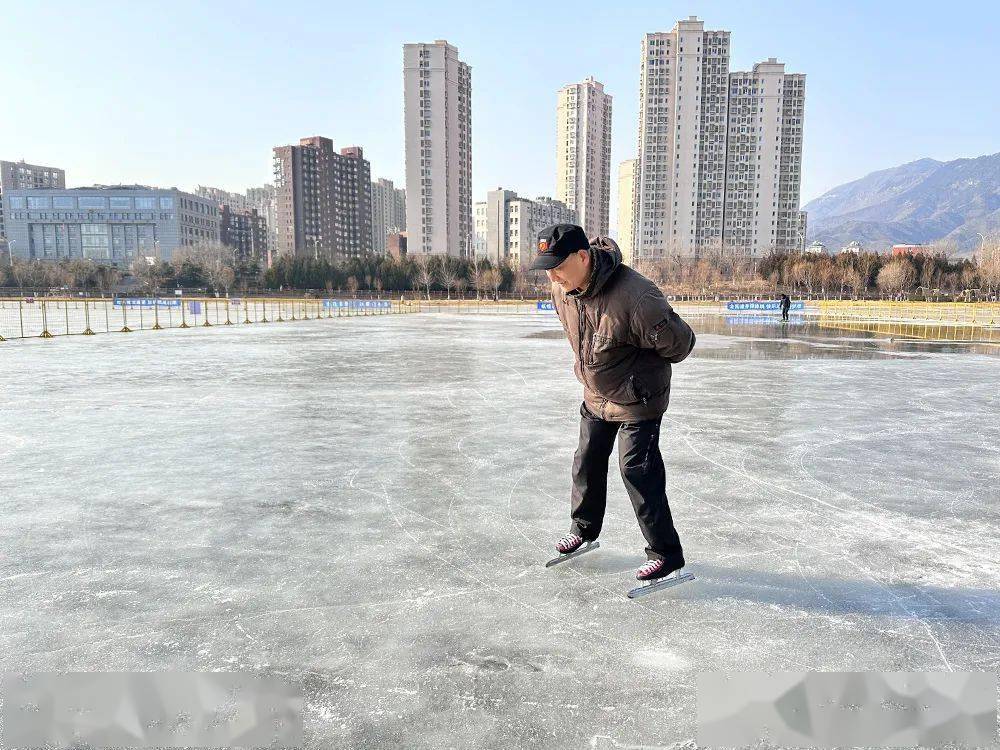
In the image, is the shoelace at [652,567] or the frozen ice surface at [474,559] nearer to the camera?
the frozen ice surface at [474,559]

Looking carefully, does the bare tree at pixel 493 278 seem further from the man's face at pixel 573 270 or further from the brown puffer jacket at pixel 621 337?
the man's face at pixel 573 270

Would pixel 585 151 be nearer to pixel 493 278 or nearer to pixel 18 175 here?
pixel 493 278

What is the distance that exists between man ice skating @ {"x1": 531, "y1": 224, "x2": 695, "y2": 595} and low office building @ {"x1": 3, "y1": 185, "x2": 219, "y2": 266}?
472 feet

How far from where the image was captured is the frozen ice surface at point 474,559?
2.54m

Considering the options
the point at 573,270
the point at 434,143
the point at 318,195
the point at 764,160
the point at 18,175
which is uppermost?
the point at 18,175

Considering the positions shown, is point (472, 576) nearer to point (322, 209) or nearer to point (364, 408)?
point (364, 408)

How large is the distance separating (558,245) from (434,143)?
12845 centimetres

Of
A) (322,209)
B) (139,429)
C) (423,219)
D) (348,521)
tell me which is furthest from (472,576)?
(322,209)

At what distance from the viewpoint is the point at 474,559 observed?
3.66m

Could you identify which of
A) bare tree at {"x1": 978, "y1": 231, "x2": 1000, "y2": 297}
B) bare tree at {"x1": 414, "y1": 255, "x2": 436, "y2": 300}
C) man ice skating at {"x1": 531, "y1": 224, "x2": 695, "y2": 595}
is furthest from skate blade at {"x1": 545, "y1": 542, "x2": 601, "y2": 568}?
bare tree at {"x1": 978, "y1": 231, "x2": 1000, "y2": 297}

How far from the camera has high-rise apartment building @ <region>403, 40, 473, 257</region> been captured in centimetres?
12100

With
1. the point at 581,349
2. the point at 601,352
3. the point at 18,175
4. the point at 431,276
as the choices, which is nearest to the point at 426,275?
the point at 431,276

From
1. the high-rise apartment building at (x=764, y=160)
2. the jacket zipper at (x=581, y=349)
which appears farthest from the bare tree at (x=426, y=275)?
the jacket zipper at (x=581, y=349)

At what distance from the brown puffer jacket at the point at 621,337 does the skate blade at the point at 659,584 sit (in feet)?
2.67
